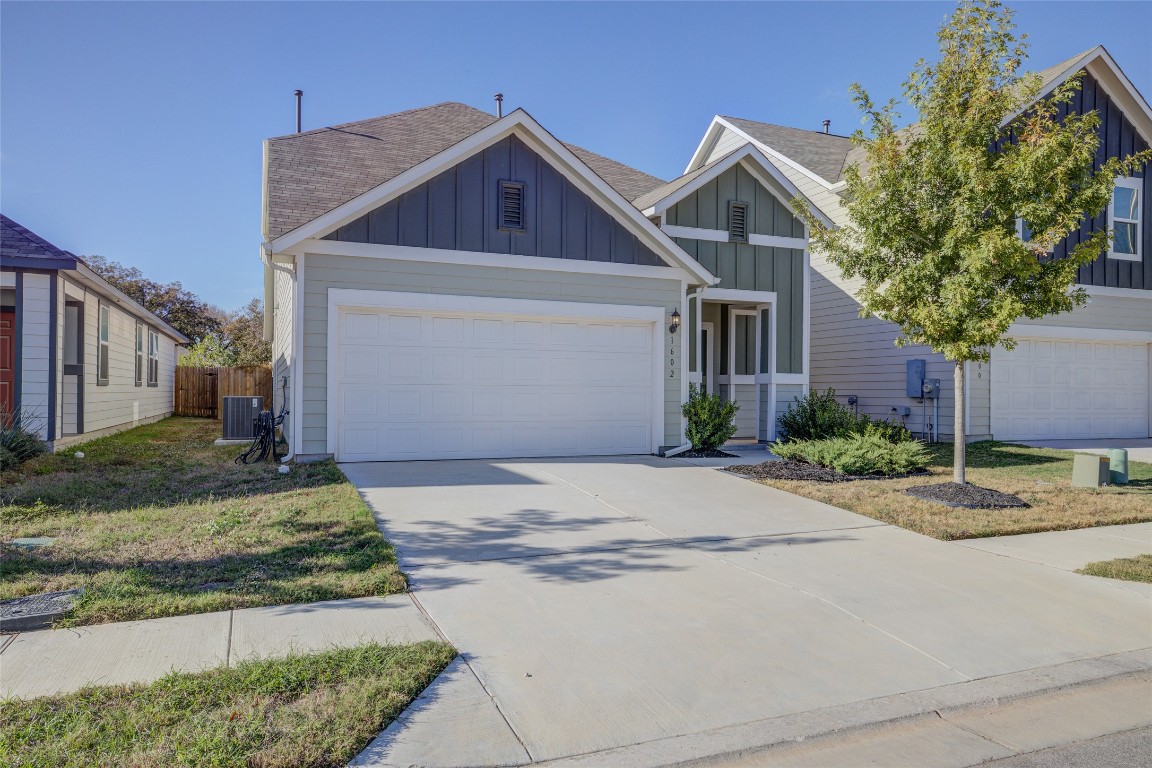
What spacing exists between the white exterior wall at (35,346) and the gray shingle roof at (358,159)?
11.9 ft

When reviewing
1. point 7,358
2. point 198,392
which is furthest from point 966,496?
point 198,392

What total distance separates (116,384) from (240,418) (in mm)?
4277

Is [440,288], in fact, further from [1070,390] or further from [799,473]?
[1070,390]

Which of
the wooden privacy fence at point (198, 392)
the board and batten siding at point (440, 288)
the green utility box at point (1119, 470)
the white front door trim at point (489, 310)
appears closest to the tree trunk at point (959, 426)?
the green utility box at point (1119, 470)

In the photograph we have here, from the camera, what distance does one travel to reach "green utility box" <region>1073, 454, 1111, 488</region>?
976cm

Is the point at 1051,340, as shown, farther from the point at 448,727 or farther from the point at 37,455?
the point at 37,455

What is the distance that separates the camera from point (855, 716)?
3.34m

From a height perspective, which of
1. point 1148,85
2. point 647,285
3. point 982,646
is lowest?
point 982,646

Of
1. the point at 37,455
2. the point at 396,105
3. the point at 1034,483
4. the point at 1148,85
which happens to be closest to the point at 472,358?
the point at 37,455

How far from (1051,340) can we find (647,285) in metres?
9.73

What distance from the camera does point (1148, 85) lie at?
16141 mm

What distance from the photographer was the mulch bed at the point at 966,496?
8188 millimetres

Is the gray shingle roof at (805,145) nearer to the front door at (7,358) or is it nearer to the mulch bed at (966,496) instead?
the mulch bed at (966,496)

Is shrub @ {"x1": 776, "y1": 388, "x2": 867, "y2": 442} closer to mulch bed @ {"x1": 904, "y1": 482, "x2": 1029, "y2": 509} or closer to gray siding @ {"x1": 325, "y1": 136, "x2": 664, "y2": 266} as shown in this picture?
mulch bed @ {"x1": 904, "y1": 482, "x2": 1029, "y2": 509}
